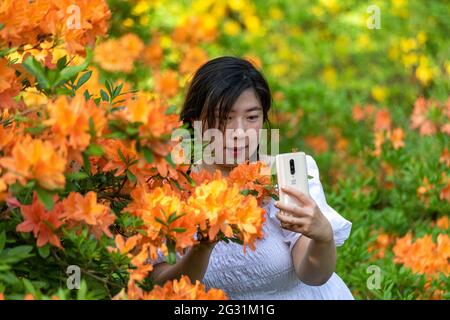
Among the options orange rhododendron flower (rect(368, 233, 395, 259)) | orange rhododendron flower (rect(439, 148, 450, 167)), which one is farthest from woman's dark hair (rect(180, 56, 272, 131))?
orange rhododendron flower (rect(439, 148, 450, 167))

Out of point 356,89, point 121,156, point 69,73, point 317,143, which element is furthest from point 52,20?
point 356,89

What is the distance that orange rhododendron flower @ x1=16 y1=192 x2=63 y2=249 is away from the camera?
1.56 metres

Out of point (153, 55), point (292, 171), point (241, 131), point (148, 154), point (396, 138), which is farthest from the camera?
point (153, 55)

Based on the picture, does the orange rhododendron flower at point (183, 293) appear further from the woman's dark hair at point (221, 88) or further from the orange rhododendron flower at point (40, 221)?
the woman's dark hair at point (221, 88)

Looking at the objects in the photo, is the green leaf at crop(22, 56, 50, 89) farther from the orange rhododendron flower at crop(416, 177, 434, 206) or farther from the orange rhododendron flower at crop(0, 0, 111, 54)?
the orange rhododendron flower at crop(416, 177, 434, 206)

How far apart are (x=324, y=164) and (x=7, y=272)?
3501mm

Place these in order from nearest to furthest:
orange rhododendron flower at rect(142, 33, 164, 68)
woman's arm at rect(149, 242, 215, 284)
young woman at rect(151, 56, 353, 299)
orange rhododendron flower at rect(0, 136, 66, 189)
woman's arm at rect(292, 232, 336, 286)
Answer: orange rhododendron flower at rect(0, 136, 66, 189)
woman's arm at rect(149, 242, 215, 284)
woman's arm at rect(292, 232, 336, 286)
young woman at rect(151, 56, 353, 299)
orange rhododendron flower at rect(142, 33, 164, 68)

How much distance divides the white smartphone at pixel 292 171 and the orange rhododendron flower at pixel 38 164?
67 cm

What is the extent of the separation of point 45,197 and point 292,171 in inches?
28.3

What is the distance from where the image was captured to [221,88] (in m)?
2.32

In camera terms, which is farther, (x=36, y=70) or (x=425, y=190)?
(x=425, y=190)

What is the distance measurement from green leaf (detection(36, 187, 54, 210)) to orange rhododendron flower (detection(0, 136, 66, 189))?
0.05ft

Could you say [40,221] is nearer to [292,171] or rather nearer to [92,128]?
[92,128]

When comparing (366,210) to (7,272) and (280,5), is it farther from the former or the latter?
(280,5)
